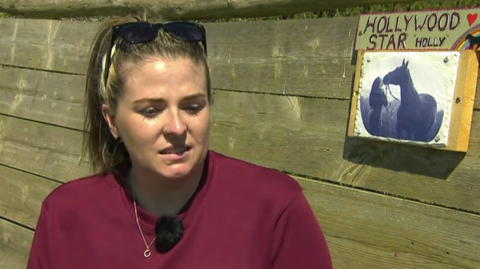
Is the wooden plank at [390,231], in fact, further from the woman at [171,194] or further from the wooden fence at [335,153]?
the woman at [171,194]

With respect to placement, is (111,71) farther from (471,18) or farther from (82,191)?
(471,18)

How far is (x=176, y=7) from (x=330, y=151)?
4.11 ft

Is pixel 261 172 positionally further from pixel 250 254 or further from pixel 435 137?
pixel 435 137

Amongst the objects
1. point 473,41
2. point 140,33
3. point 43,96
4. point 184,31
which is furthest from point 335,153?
point 43,96

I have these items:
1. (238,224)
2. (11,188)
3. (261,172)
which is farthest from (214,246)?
(11,188)

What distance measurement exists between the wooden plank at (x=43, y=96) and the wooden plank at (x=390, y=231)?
5.54ft

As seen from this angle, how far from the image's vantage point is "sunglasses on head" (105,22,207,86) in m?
1.83

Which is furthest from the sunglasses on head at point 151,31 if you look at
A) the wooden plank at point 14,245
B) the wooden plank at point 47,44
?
the wooden plank at point 14,245

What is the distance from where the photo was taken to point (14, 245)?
4137 mm

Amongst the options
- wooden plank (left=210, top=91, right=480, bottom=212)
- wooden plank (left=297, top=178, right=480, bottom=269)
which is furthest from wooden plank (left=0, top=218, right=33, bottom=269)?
wooden plank (left=297, top=178, right=480, bottom=269)

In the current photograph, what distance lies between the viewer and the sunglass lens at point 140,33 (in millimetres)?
1828

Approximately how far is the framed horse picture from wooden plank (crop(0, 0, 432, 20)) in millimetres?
307

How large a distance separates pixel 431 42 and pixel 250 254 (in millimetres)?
969

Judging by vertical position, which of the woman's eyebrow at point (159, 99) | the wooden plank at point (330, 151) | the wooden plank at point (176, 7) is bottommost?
the wooden plank at point (330, 151)
